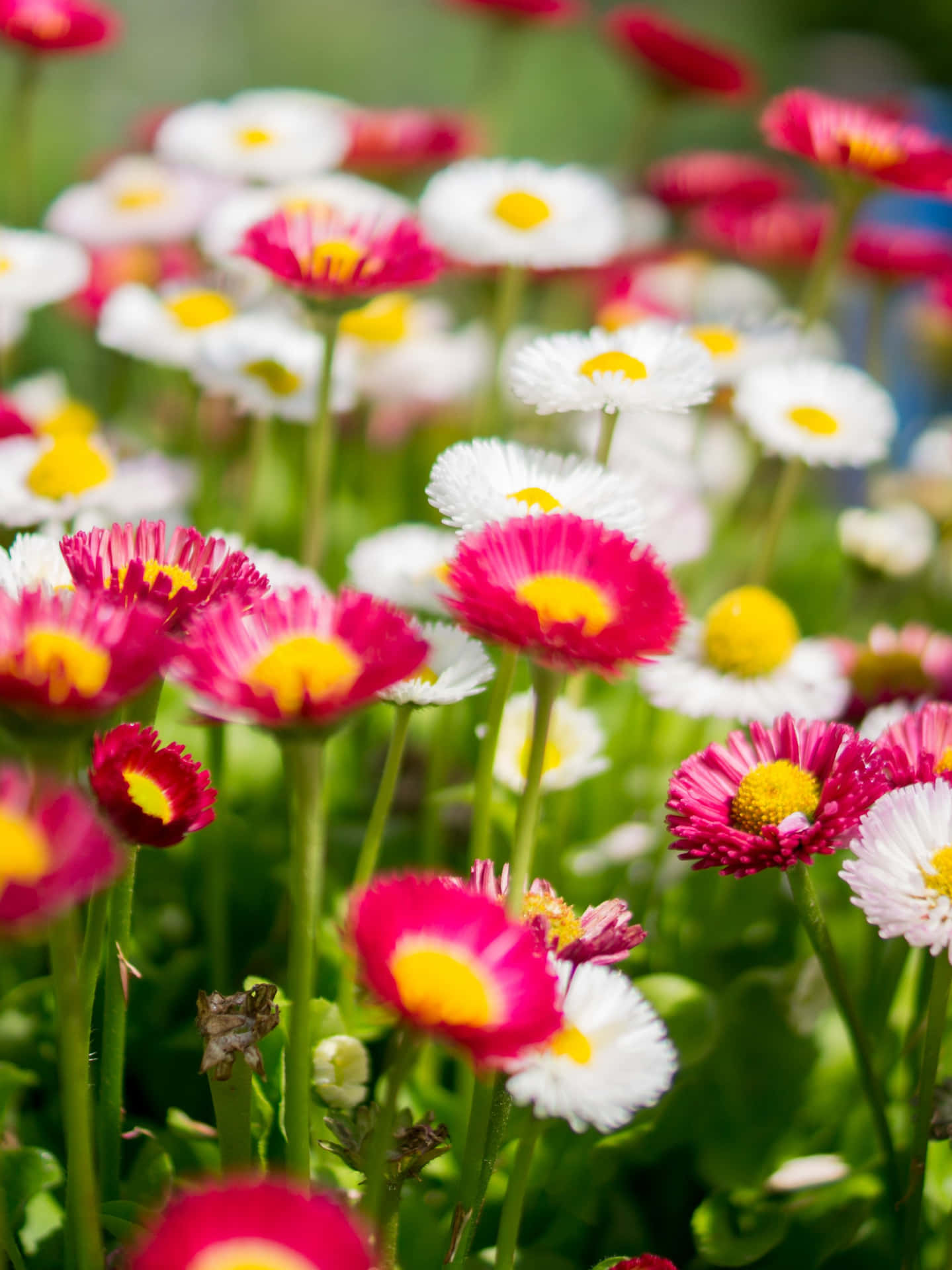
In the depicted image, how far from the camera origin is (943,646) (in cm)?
81

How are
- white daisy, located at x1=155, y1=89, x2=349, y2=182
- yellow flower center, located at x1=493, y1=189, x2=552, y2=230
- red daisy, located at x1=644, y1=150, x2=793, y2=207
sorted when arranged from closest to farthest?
yellow flower center, located at x1=493, y1=189, x2=552, y2=230 < white daisy, located at x1=155, y1=89, x2=349, y2=182 < red daisy, located at x1=644, y1=150, x2=793, y2=207

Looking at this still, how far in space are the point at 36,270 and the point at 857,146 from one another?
0.55 metres

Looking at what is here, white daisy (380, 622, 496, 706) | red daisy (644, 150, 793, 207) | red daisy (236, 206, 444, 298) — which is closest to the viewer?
white daisy (380, 622, 496, 706)

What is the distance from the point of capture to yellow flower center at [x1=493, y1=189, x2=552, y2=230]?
834 mm

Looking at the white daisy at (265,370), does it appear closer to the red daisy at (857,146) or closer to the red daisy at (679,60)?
the red daisy at (857,146)

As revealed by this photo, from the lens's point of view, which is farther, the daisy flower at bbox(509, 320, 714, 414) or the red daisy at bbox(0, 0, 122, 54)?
the red daisy at bbox(0, 0, 122, 54)

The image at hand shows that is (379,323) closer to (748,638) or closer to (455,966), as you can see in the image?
(748,638)

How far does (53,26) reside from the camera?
1.01 metres

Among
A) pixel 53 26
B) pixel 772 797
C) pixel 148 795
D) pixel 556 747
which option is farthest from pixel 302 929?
pixel 53 26

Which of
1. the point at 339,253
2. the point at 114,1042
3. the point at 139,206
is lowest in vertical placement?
the point at 114,1042

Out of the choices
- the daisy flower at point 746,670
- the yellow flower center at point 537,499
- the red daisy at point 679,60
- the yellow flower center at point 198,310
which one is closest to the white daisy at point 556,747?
the daisy flower at point 746,670

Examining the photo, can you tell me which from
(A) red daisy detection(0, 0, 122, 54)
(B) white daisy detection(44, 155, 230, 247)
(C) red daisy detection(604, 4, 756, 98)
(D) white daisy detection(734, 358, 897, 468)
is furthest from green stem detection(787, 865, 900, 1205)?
(C) red daisy detection(604, 4, 756, 98)

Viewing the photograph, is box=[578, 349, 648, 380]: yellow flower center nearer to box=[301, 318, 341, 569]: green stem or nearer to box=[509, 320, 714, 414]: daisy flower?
box=[509, 320, 714, 414]: daisy flower

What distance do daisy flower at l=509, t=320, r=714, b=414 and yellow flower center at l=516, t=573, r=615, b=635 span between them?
6.1 inches
